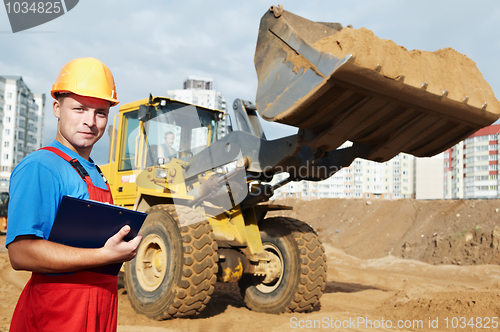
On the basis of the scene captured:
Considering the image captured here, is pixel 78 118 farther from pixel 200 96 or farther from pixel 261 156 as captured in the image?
pixel 200 96

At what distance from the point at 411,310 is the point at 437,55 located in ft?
13.5

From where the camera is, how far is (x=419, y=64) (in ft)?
11.9

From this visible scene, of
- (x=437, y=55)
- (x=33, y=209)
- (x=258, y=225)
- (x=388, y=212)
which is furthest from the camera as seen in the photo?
(x=388, y=212)

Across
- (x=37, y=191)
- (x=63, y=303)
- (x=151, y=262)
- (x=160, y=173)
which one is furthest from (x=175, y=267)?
(x=37, y=191)

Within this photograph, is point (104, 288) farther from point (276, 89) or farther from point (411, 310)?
point (411, 310)

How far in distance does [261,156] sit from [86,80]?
137 inches

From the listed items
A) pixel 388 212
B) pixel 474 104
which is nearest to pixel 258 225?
pixel 474 104

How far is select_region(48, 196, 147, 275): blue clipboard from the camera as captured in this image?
4.78 ft

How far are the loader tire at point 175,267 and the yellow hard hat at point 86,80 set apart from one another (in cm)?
365

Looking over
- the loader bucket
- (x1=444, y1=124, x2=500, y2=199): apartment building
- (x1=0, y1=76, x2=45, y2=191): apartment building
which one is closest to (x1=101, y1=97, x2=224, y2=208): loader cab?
the loader bucket

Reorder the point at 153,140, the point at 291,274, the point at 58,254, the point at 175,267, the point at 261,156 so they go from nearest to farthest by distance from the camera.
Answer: the point at 58,254 < the point at 261,156 < the point at 175,267 < the point at 291,274 < the point at 153,140

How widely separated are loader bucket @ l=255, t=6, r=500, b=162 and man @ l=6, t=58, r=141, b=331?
2237mm

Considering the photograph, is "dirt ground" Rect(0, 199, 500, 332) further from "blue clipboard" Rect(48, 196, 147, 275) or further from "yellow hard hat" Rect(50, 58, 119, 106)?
"yellow hard hat" Rect(50, 58, 119, 106)

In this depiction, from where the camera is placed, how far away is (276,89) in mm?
3949
